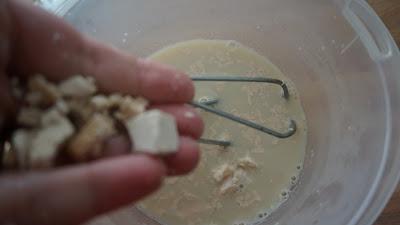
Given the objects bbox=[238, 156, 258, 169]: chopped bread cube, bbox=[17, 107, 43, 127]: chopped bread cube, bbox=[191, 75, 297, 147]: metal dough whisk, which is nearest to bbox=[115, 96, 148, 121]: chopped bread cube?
bbox=[17, 107, 43, 127]: chopped bread cube

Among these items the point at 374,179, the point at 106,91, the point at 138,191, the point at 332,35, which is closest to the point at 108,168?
the point at 138,191

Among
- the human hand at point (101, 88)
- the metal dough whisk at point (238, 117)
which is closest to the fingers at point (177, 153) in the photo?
the human hand at point (101, 88)

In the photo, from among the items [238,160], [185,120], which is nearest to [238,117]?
[238,160]

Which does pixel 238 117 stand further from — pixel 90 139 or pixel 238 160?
pixel 90 139

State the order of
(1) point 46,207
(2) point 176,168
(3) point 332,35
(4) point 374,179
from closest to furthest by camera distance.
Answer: (1) point 46,207 < (2) point 176,168 < (4) point 374,179 < (3) point 332,35

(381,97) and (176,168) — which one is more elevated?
(381,97)

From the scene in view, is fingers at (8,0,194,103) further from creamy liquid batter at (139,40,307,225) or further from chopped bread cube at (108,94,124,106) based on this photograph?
creamy liquid batter at (139,40,307,225)

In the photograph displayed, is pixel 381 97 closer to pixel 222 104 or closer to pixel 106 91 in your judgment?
pixel 222 104
